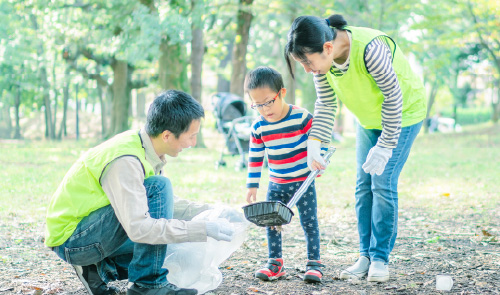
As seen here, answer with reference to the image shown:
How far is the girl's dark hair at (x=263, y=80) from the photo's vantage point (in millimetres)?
2878

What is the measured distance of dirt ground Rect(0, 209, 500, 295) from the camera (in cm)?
279

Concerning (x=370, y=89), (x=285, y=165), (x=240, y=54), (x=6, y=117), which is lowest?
(x=6, y=117)

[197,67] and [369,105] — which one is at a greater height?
[197,67]

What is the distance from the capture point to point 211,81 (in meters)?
29.5

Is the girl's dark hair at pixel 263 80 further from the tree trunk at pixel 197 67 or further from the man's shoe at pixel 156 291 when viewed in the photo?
the tree trunk at pixel 197 67

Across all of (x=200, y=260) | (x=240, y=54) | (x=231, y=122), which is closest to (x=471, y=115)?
(x=240, y=54)

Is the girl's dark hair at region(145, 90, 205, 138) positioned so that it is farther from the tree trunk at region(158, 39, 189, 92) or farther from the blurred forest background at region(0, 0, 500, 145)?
the tree trunk at region(158, 39, 189, 92)

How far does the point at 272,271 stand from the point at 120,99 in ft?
42.2

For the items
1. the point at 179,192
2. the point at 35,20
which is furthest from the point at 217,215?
the point at 35,20

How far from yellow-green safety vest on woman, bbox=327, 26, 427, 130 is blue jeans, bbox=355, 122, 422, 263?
73 millimetres

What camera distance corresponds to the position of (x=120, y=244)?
8.11 ft

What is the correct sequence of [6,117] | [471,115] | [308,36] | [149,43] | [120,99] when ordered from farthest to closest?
[471,115], [6,117], [120,99], [149,43], [308,36]

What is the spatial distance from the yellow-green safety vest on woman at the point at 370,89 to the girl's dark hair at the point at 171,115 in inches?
31.9

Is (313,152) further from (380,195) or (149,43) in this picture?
(149,43)
